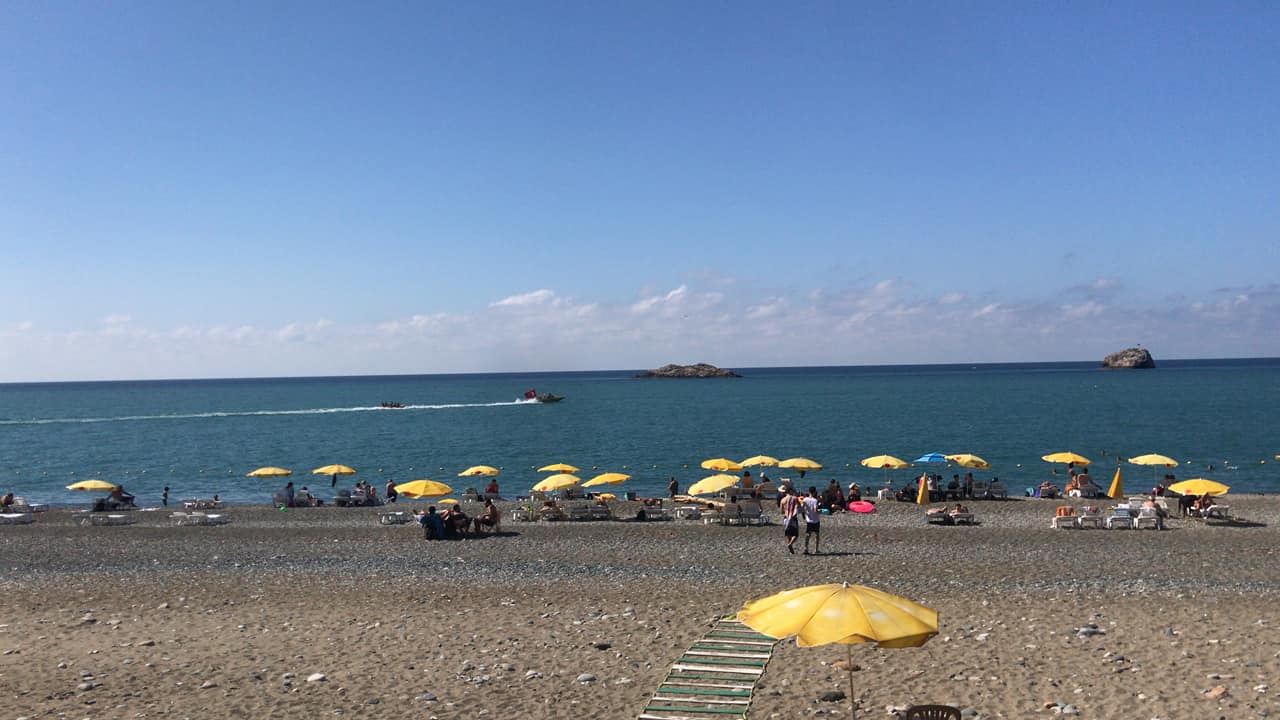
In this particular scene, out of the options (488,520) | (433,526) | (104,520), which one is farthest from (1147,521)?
(104,520)

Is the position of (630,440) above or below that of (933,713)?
below

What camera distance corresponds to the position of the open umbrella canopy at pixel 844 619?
848 cm

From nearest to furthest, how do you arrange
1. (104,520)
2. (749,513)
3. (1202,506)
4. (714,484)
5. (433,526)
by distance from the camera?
(433,526) → (749,513) → (1202,506) → (714,484) → (104,520)

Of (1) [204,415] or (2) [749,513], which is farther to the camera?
(1) [204,415]

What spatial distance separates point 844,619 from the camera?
8.65 m

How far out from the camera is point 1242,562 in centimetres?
2088

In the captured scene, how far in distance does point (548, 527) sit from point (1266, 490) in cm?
3474

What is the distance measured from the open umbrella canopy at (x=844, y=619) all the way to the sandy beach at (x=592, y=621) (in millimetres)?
2449

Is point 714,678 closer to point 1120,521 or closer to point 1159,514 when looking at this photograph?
point 1120,521

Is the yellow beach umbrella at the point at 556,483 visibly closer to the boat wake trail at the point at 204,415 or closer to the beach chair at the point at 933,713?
the beach chair at the point at 933,713

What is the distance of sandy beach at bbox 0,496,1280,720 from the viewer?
1162 cm

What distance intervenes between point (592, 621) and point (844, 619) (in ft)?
26.1

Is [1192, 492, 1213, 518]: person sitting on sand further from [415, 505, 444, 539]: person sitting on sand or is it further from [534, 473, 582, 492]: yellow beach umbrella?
[415, 505, 444, 539]: person sitting on sand

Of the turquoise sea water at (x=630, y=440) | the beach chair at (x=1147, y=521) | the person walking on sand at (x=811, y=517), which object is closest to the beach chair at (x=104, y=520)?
the turquoise sea water at (x=630, y=440)
